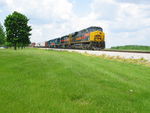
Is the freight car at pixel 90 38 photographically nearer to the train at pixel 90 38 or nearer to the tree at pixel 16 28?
the train at pixel 90 38

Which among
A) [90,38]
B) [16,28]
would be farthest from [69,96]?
[16,28]

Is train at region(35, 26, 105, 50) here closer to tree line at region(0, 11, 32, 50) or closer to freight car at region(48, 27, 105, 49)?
freight car at region(48, 27, 105, 49)

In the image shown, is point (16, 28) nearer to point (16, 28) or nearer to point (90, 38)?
point (16, 28)

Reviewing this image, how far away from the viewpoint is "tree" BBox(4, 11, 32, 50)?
4206 cm

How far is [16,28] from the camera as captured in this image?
140 feet

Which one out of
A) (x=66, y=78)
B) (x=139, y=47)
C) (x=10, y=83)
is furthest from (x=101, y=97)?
(x=139, y=47)

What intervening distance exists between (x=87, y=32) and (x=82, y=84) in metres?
32.2

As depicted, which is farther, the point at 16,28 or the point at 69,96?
the point at 16,28

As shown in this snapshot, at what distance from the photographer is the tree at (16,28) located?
4206 centimetres

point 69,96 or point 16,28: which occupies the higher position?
point 16,28

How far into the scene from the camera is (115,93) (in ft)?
18.0

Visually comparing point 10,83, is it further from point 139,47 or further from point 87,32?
point 139,47

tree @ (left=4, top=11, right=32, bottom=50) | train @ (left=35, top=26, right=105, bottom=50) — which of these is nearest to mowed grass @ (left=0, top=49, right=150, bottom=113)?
train @ (left=35, top=26, right=105, bottom=50)

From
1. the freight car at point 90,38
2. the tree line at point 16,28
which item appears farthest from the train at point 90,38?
the tree line at point 16,28
